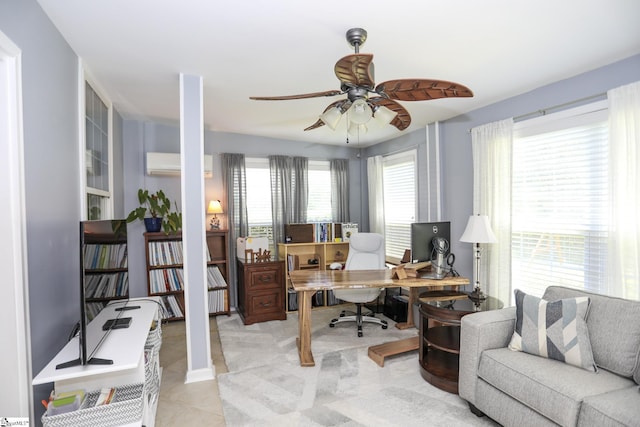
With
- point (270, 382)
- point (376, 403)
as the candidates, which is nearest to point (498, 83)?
point (376, 403)

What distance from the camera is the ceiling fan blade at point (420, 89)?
1802 mm

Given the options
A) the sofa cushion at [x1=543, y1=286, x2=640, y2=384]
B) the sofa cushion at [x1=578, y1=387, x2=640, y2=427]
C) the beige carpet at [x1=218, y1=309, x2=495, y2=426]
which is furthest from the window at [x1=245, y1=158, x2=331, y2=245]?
the sofa cushion at [x1=578, y1=387, x2=640, y2=427]

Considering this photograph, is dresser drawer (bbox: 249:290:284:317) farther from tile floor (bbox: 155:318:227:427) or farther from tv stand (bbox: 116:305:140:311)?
tv stand (bbox: 116:305:140:311)

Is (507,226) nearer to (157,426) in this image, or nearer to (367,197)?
(367,197)

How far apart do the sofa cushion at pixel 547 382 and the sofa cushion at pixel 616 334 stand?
2.7 inches

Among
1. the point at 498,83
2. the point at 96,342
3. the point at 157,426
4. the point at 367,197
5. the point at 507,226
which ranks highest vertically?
the point at 498,83

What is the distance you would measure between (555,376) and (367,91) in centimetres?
186

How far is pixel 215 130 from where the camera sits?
14.4 ft

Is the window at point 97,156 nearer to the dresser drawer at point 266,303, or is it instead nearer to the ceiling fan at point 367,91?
the ceiling fan at point 367,91

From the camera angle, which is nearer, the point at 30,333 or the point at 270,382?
the point at 30,333

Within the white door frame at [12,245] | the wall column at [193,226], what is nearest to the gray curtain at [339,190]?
the wall column at [193,226]

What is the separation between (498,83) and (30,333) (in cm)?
353

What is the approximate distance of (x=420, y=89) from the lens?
6.24 ft

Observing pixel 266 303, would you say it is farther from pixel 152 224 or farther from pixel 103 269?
pixel 103 269
